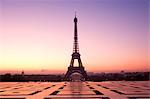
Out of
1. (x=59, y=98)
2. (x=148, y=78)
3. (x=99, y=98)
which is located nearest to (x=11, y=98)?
(x=59, y=98)

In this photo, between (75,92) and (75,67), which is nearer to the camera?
(75,92)

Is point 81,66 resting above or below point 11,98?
above

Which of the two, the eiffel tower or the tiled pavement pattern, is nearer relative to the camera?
the tiled pavement pattern

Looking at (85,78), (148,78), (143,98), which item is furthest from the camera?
(85,78)

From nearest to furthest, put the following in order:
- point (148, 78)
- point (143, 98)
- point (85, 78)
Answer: point (143, 98), point (148, 78), point (85, 78)

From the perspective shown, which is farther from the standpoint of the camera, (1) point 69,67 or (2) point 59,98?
(1) point 69,67

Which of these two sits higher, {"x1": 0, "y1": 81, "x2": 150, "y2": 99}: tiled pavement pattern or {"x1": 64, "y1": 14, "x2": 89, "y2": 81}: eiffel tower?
{"x1": 64, "y1": 14, "x2": 89, "y2": 81}: eiffel tower

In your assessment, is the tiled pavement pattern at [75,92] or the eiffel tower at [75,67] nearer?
the tiled pavement pattern at [75,92]

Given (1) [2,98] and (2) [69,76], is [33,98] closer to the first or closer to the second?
(1) [2,98]

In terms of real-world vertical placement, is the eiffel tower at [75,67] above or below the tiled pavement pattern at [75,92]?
above

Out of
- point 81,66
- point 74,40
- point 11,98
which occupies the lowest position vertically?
point 11,98
